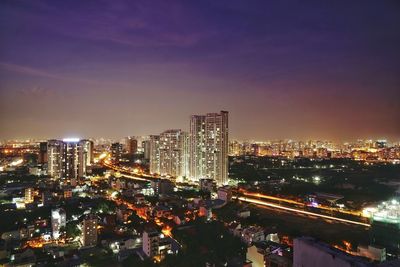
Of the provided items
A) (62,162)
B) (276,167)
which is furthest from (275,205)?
(276,167)

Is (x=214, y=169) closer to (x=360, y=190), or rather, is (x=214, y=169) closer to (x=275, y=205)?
(x=275, y=205)

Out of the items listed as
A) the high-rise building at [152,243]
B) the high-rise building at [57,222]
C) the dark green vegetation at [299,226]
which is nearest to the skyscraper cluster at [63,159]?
the high-rise building at [57,222]

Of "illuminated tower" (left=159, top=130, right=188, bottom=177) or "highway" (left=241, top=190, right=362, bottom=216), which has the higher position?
"illuminated tower" (left=159, top=130, right=188, bottom=177)

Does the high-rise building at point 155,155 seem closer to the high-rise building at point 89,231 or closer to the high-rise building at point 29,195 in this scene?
the high-rise building at point 29,195

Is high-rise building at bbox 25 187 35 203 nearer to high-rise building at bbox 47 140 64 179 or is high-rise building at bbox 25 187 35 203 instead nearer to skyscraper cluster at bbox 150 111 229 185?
high-rise building at bbox 47 140 64 179

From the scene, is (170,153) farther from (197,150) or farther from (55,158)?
(55,158)

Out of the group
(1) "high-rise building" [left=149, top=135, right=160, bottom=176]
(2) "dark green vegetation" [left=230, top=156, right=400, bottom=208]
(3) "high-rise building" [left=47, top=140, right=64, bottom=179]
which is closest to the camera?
(2) "dark green vegetation" [left=230, top=156, right=400, bottom=208]

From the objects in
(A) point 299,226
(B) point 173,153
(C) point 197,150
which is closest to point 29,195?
(C) point 197,150

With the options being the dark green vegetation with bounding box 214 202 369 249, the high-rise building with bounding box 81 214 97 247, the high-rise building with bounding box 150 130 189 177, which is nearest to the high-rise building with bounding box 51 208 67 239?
the high-rise building with bounding box 81 214 97 247
